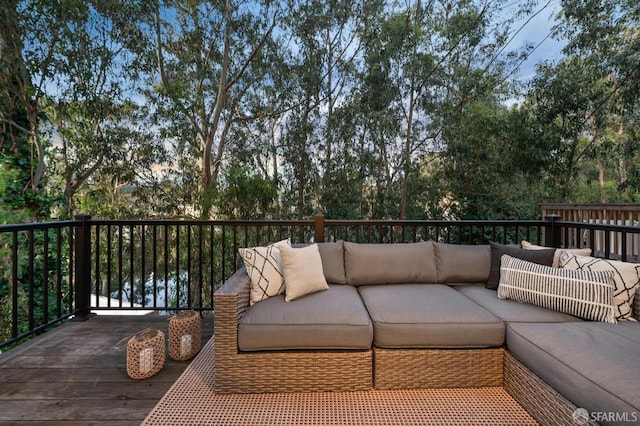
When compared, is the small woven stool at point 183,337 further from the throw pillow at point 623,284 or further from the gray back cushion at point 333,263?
the throw pillow at point 623,284

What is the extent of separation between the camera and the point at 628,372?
1.10 m

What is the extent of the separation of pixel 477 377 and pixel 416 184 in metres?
4.55

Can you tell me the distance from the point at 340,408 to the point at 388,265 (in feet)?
3.69

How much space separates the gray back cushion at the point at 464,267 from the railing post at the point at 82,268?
3189mm

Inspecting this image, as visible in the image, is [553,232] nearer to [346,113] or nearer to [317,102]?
[346,113]

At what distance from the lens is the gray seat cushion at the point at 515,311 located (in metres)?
1.70

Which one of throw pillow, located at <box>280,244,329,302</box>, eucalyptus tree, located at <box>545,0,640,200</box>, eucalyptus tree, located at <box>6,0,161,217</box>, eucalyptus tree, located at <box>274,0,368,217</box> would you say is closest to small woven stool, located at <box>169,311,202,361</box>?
throw pillow, located at <box>280,244,329,302</box>

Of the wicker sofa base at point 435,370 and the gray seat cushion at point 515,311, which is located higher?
the gray seat cushion at point 515,311

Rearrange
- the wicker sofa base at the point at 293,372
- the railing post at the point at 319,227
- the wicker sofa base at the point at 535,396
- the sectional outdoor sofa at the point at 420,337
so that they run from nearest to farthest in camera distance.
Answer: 1. the wicker sofa base at the point at 535,396
2. the sectional outdoor sofa at the point at 420,337
3. the wicker sofa base at the point at 293,372
4. the railing post at the point at 319,227

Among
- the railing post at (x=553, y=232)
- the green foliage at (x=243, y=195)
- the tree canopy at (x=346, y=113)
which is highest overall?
the tree canopy at (x=346, y=113)

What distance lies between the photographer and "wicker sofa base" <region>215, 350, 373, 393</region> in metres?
1.63

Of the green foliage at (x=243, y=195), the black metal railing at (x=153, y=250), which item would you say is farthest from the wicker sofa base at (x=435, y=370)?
the green foliage at (x=243, y=195)

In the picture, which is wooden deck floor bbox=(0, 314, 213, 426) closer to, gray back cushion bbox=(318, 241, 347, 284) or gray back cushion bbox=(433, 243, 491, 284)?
gray back cushion bbox=(318, 241, 347, 284)

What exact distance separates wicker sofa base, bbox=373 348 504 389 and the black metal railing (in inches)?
55.0
